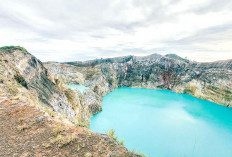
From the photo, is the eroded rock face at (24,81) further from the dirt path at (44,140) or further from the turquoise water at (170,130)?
the turquoise water at (170,130)

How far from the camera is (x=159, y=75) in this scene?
54125 millimetres

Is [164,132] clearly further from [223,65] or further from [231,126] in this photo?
[223,65]

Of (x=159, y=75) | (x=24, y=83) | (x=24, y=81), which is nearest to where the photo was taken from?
(x=24, y=83)

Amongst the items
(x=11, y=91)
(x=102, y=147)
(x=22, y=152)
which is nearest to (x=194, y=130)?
(x=102, y=147)

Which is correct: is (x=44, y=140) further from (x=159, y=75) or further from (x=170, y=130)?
(x=159, y=75)

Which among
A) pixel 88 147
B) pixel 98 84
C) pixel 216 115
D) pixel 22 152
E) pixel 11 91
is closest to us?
pixel 22 152

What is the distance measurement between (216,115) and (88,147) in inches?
1262

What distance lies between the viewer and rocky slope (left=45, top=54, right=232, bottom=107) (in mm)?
33219

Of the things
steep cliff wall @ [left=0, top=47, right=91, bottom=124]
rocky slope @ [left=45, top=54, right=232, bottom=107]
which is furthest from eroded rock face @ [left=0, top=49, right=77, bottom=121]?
rocky slope @ [left=45, top=54, right=232, bottom=107]

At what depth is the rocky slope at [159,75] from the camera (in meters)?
33.2

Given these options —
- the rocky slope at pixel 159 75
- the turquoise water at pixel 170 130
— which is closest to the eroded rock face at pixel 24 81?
the turquoise water at pixel 170 130

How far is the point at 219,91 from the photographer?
32.2m

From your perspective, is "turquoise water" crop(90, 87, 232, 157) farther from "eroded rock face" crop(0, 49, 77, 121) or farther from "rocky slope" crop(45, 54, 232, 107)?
"rocky slope" crop(45, 54, 232, 107)

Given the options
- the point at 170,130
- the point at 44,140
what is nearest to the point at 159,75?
the point at 170,130
